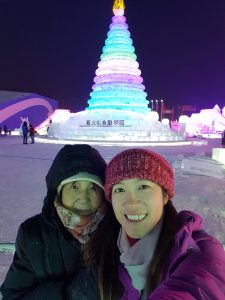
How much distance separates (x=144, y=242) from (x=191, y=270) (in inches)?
11.7

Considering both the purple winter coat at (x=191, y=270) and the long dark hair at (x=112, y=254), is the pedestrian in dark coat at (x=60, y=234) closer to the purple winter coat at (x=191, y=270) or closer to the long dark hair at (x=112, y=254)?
the long dark hair at (x=112, y=254)

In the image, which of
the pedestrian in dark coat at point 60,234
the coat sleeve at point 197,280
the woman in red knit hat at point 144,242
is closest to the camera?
the coat sleeve at point 197,280

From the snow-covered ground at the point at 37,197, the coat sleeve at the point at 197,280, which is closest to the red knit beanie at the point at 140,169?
the coat sleeve at the point at 197,280

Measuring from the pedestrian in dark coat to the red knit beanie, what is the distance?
0.19 m

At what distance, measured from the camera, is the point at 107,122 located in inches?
779

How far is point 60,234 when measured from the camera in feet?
4.79

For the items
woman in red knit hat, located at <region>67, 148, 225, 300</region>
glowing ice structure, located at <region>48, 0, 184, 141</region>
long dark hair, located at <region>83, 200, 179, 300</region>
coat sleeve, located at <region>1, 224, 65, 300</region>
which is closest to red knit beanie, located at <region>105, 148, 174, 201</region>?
woman in red knit hat, located at <region>67, 148, 225, 300</region>

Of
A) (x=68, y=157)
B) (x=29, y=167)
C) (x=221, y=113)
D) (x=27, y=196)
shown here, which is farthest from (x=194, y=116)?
(x=68, y=157)

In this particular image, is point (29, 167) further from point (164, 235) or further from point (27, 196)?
point (164, 235)

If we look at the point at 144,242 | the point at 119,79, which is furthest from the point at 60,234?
the point at 119,79

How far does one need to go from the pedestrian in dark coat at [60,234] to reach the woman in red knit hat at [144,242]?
0.14 m

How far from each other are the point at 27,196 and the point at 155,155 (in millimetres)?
3664

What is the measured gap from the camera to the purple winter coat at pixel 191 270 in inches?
33.6

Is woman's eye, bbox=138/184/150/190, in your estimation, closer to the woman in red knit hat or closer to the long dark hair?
the woman in red knit hat
